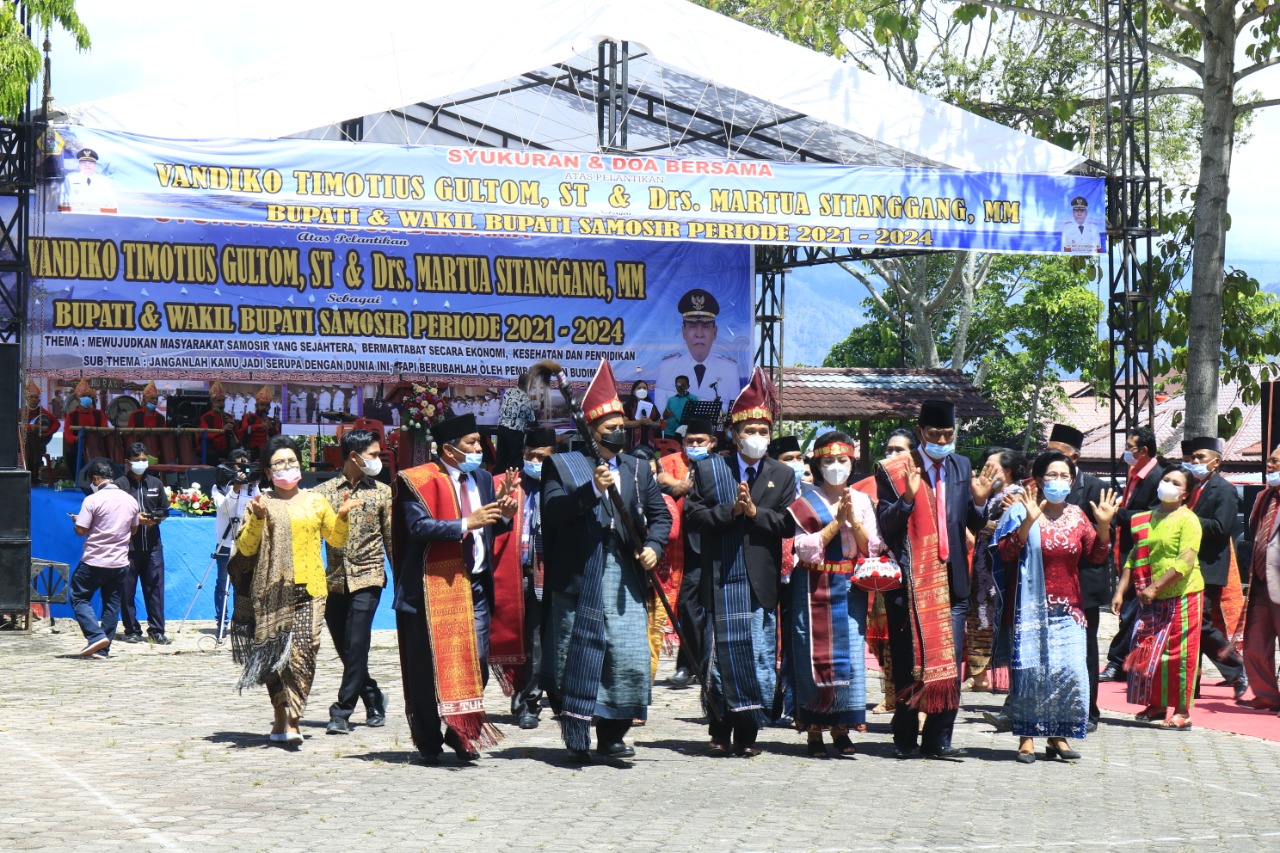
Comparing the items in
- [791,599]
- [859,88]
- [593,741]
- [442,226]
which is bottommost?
[593,741]

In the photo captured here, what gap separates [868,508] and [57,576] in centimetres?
864

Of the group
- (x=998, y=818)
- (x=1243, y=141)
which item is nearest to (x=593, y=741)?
(x=998, y=818)

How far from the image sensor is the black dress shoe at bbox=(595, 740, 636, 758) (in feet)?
26.2

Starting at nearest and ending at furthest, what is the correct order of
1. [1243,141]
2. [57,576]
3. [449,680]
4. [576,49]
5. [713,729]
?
[449,680], [713,729], [57,576], [576,49], [1243,141]

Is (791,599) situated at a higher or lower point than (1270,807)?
higher

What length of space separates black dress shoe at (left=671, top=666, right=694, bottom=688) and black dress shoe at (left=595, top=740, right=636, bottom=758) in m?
3.22

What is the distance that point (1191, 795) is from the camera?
7.40 metres

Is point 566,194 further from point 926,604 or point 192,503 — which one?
point 926,604

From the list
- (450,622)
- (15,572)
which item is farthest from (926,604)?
(15,572)

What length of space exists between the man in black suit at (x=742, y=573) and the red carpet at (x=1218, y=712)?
113 inches

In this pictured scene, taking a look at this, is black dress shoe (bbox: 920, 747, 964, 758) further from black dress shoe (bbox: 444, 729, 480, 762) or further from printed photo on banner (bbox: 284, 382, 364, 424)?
printed photo on banner (bbox: 284, 382, 364, 424)

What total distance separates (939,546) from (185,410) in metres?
12.3

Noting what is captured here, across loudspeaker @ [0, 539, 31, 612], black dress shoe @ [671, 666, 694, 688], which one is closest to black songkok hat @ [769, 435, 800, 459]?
black dress shoe @ [671, 666, 694, 688]

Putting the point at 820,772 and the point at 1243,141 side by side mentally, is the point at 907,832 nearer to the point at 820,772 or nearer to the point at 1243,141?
the point at 820,772
